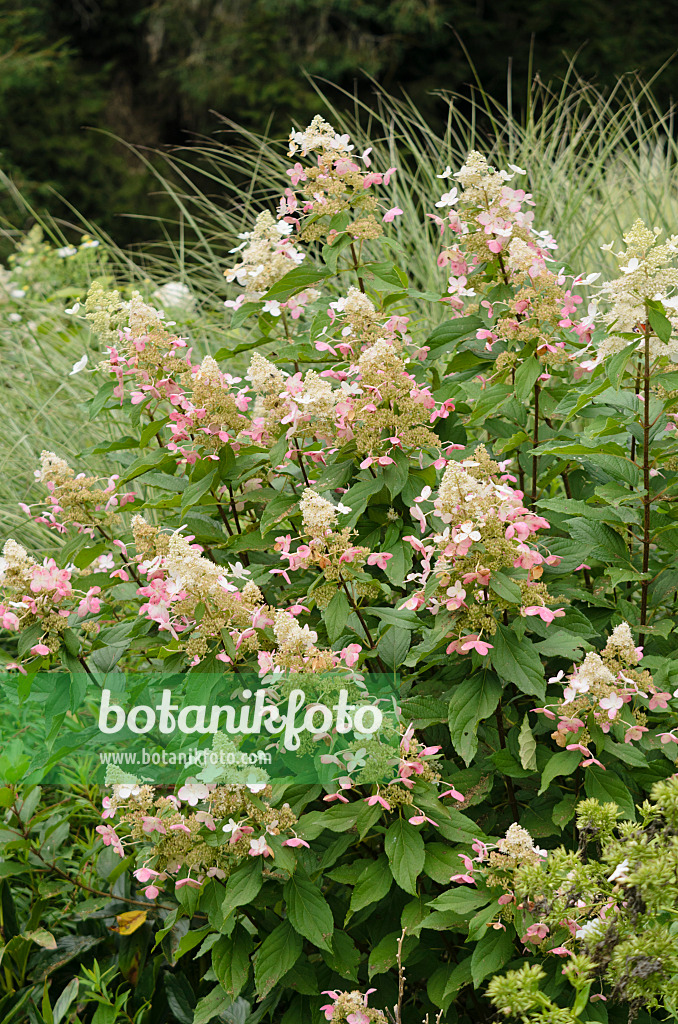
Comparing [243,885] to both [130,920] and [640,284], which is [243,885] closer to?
[130,920]

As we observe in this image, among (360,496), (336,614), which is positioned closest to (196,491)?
(360,496)

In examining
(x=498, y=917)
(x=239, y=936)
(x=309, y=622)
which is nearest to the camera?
(x=498, y=917)

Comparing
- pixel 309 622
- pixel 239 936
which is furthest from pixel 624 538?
pixel 239 936

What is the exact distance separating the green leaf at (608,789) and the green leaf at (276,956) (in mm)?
521

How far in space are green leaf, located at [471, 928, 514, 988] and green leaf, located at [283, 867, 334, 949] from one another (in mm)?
222

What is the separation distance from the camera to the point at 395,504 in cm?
177

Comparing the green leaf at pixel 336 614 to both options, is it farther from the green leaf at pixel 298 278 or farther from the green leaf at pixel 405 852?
the green leaf at pixel 298 278

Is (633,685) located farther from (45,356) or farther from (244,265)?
(45,356)

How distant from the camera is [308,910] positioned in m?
1.45

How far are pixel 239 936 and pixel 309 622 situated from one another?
1.79 feet

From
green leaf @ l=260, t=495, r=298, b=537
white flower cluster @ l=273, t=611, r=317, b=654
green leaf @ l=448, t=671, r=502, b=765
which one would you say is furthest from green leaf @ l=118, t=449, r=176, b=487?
green leaf @ l=448, t=671, r=502, b=765

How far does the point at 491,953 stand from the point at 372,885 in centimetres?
20

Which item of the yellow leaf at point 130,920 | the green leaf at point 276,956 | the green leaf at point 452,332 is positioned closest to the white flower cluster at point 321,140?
the green leaf at point 452,332

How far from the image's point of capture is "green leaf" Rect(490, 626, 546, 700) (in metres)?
1.39
